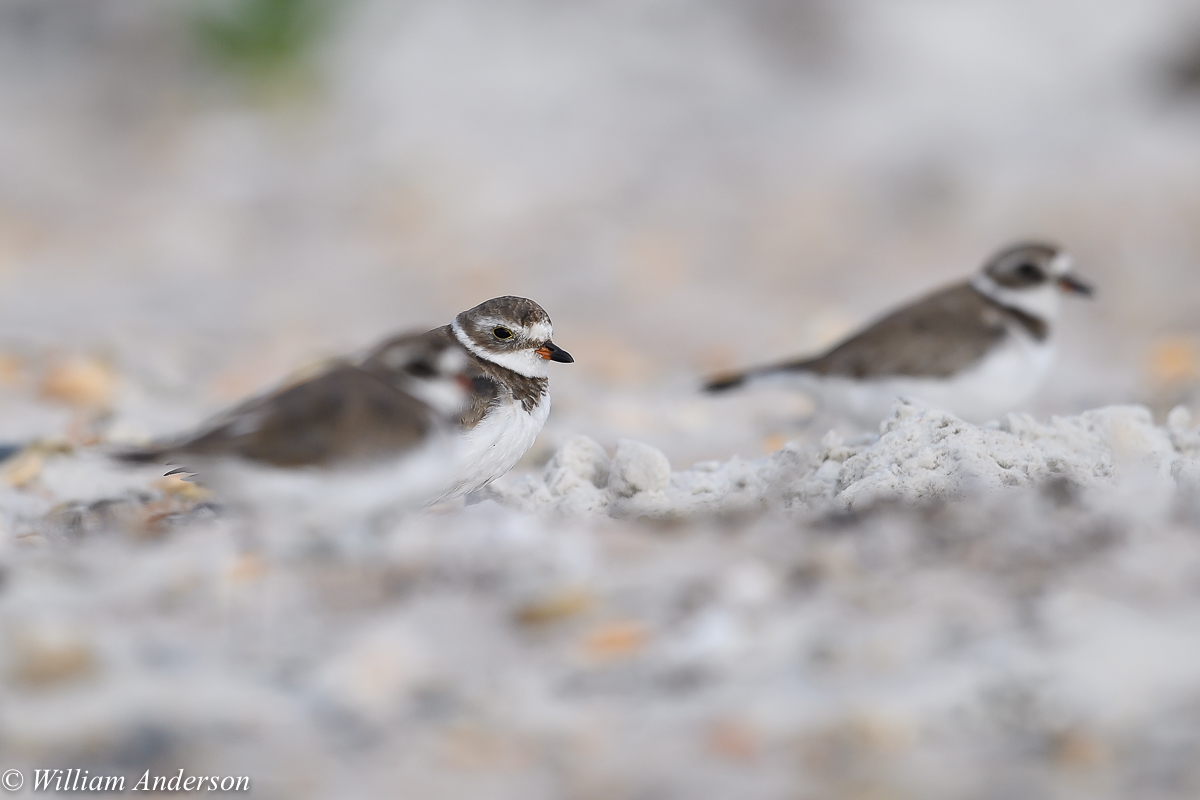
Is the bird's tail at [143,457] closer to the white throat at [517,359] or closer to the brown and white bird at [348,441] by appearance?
the brown and white bird at [348,441]

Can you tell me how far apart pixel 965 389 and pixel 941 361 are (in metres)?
0.14

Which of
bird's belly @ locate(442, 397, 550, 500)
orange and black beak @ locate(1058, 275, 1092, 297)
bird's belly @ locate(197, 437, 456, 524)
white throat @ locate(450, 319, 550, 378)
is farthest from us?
orange and black beak @ locate(1058, 275, 1092, 297)

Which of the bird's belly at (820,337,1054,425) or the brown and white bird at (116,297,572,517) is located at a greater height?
the bird's belly at (820,337,1054,425)

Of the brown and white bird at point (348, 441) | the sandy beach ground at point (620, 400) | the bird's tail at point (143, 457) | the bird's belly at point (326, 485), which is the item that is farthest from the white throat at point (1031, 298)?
the bird's tail at point (143, 457)

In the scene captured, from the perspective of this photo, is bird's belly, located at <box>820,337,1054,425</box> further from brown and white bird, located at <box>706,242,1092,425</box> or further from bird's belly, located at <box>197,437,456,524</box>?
bird's belly, located at <box>197,437,456,524</box>

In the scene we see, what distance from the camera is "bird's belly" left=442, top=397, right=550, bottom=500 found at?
368 centimetres

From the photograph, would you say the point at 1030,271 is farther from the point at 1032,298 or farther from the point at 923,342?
the point at 923,342

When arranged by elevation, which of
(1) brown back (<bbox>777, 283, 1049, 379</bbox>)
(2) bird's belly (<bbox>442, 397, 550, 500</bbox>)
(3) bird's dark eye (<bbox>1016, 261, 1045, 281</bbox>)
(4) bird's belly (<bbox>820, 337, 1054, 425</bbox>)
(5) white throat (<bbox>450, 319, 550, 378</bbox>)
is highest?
(3) bird's dark eye (<bbox>1016, 261, 1045, 281</bbox>)

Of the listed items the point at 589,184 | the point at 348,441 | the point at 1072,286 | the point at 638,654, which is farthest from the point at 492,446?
the point at 589,184

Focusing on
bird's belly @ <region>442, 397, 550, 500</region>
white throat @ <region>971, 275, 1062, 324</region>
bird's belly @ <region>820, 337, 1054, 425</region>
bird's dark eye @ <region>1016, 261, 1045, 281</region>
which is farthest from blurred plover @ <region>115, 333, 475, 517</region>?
bird's dark eye @ <region>1016, 261, 1045, 281</region>

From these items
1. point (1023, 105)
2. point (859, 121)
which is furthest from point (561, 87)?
point (1023, 105)

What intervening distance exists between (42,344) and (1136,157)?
7740 mm

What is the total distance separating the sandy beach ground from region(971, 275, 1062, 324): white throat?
55 cm

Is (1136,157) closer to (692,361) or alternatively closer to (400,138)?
(692,361)
